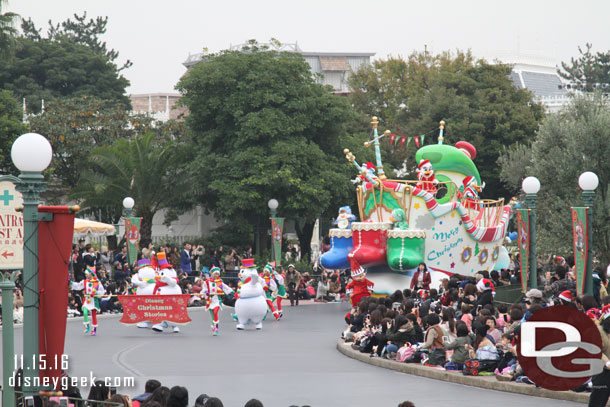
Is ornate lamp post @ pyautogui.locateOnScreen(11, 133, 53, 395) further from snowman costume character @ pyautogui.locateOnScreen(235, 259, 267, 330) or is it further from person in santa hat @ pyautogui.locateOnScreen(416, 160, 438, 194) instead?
person in santa hat @ pyautogui.locateOnScreen(416, 160, 438, 194)

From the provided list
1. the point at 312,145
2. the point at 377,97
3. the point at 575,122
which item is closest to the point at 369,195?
the point at 575,122

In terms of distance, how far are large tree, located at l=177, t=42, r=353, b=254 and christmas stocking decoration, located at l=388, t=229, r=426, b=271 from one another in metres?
10.5

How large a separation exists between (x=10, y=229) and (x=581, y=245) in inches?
430

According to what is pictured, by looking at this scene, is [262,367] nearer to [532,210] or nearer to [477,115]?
[532,210]

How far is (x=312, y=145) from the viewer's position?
126 feet

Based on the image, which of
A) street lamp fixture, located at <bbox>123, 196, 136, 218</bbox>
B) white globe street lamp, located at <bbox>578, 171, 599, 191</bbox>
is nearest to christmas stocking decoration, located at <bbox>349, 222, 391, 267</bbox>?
street lamp fixture, located at <bbox>123, 196, 136, 218</bbox>

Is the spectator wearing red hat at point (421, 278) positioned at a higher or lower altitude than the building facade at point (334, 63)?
lower

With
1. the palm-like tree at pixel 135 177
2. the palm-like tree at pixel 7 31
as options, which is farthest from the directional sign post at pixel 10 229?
the palm-like tree at pixel 135 177

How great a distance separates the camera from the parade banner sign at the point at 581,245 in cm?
1758

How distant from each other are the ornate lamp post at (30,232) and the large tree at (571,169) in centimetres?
1994

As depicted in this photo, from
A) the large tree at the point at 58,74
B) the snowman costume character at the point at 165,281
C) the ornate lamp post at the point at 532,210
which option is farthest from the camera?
the large tree at the point at 58,74

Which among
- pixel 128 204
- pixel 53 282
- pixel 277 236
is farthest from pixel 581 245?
pixel 277 236

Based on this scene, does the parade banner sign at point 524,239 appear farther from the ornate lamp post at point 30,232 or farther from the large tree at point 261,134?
the large tree at point 261,134

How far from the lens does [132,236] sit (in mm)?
30578
